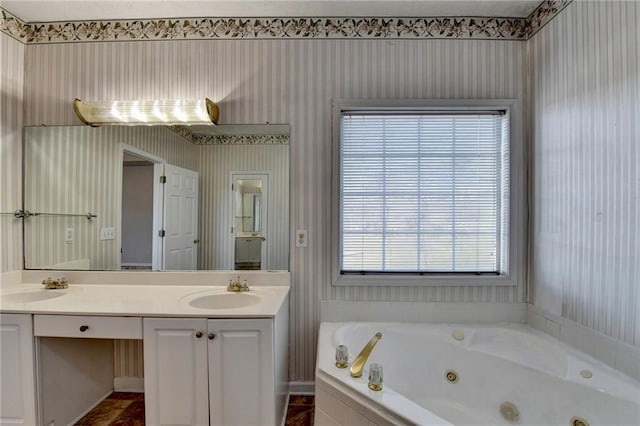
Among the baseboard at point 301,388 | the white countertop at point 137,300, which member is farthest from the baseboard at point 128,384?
the baseboard at point 301,388

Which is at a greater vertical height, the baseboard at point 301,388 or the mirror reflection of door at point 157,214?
the mirror reflection of door at point 157,214

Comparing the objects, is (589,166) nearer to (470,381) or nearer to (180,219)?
(470,381)

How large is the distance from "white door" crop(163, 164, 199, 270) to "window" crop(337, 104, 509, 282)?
1.01m

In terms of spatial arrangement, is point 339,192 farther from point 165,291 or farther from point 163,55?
point 163,55

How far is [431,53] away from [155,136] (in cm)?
196

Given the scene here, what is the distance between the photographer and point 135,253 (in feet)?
6.32

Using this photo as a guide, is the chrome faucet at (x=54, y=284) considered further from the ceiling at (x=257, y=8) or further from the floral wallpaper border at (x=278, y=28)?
the ceiling at (x=257, y=8)

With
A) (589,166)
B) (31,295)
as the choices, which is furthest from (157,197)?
(589,166)

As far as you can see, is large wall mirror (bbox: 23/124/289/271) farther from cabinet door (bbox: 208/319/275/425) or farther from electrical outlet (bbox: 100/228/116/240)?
cabinet door (bbox: 208/319/275/425)

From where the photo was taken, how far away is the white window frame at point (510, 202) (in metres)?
1.83

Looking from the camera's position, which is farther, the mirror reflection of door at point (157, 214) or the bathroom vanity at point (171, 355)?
the mirror reflection of door at point (157, 214)

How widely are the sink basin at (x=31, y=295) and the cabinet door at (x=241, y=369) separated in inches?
46.9

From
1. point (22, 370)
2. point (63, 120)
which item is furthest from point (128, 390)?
point (63, 120)

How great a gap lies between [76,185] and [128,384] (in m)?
1.45
